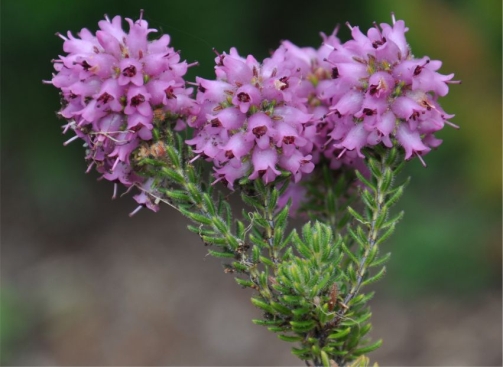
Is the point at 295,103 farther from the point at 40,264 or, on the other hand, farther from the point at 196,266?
the point at 40,264

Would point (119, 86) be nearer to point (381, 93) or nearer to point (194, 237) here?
point (381, 93)

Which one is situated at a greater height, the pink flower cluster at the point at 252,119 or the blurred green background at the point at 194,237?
the blurred green background at the point at 194,237

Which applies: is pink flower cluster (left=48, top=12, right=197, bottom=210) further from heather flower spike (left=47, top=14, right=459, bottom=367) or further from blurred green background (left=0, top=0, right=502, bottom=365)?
blurred green background (left=0, top=0, right=502, bottom=365)

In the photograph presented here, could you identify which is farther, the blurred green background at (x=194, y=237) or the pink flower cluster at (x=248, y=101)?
the blurred green background at (x=194, y=237)

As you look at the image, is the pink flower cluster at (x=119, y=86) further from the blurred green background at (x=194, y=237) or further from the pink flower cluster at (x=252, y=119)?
the blurred green background at (x=194, y=237)

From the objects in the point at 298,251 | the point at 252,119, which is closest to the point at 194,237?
the point at 298,251

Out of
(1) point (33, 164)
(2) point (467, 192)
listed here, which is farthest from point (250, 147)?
(1) point (33, 164)

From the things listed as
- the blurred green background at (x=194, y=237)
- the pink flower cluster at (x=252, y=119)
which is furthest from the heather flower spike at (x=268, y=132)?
the blurred green background at (x=194, y=237)

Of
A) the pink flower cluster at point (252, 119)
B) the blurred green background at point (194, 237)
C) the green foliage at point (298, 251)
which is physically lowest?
the green foliage at point (298, 251)
